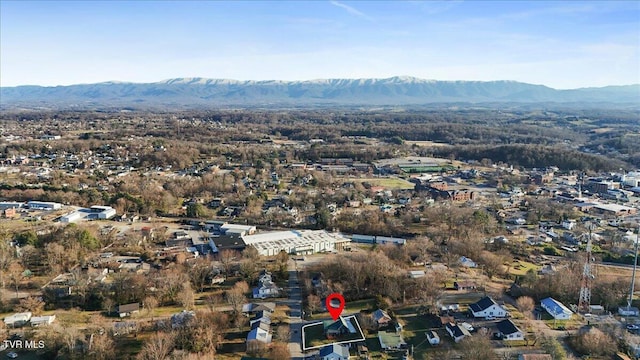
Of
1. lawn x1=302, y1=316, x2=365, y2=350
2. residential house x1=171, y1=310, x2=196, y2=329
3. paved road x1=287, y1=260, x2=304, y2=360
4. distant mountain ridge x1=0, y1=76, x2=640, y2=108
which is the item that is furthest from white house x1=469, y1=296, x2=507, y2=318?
distant mountain ridge x1=0, y1=76, x2=640, y2=108

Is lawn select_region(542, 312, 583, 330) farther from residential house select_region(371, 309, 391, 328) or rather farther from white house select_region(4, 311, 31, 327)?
white house select_region(4, 311, 31, 327)

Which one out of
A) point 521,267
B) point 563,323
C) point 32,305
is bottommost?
point 521,267

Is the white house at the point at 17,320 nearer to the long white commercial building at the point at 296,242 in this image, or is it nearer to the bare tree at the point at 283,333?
the bare tree at the point at 283,333

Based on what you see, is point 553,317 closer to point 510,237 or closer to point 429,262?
point 429,262

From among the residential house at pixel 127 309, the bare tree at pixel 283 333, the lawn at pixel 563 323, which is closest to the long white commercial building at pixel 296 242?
the residential house at pixel 127 309

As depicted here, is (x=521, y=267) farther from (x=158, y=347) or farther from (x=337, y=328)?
(x=158, y=347)

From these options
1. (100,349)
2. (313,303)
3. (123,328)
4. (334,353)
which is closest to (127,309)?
(123,328)
